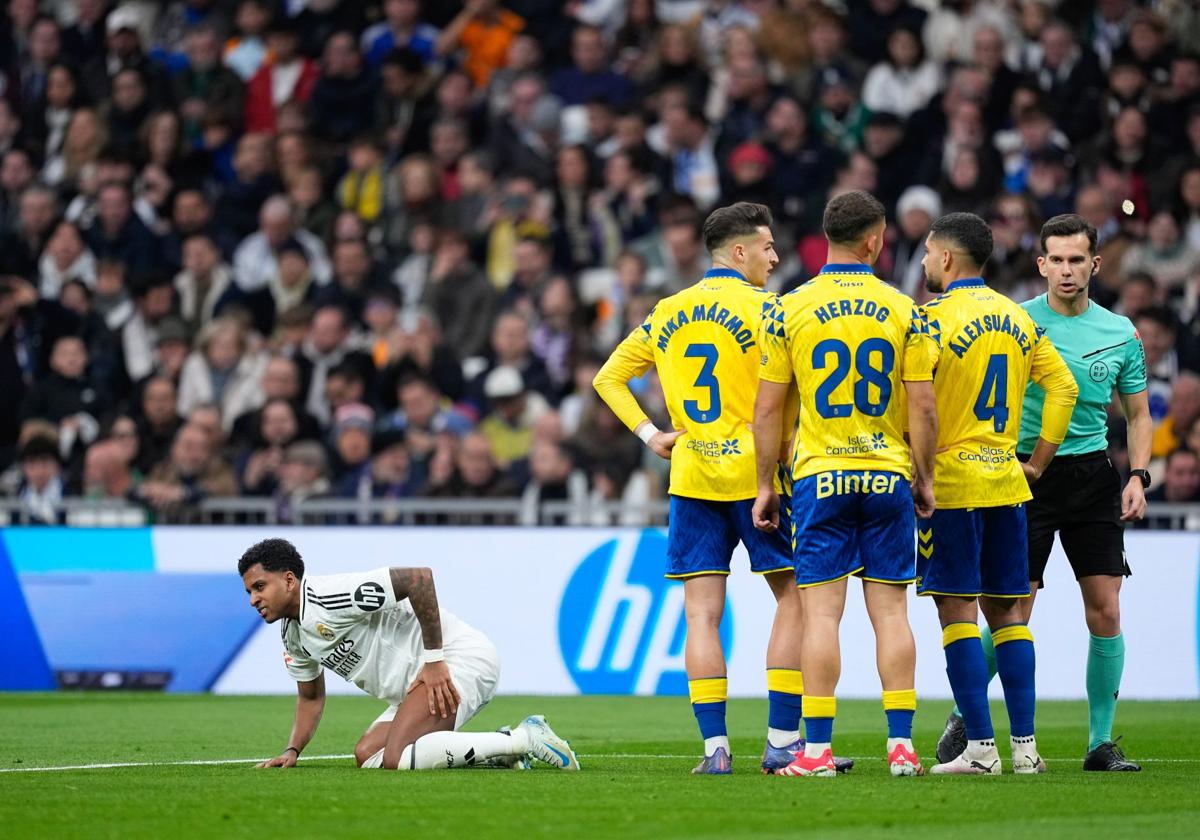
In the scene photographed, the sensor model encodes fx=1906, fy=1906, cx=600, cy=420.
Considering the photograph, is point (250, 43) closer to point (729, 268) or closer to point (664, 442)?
point (729, 268)

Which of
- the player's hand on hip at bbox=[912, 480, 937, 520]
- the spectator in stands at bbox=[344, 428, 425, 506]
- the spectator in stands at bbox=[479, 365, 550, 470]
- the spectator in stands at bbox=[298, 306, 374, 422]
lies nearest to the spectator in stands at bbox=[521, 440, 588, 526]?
the spectator in stands at bbox=[479, 365, 550, 470]

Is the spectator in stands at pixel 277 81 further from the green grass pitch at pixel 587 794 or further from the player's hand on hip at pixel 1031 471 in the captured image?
the player's hand on hip at pixel 1031 471

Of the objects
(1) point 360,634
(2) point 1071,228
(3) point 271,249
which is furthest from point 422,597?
(3) point 271,249

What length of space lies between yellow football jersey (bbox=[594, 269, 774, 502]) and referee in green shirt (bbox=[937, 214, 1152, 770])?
1.54 meters

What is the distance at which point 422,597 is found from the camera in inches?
342

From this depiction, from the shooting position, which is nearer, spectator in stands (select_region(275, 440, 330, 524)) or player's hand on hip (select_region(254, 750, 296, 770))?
player's hand on hip (select_region(254, 750, 296, 770))

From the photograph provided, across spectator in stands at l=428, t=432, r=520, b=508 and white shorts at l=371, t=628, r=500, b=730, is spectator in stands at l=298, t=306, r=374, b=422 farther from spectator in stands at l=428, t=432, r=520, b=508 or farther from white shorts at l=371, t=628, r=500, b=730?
white shorts at l=371, t=628, r=500, b=730

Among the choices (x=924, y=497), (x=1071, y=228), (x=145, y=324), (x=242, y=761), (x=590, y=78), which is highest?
(x=590, y=78)

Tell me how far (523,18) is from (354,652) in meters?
12.9

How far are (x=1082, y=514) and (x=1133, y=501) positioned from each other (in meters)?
0.25

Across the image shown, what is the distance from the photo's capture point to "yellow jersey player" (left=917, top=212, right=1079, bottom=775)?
333 inches

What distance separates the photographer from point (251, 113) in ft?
69.8

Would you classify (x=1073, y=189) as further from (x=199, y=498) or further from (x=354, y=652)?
(x=354, y=652)

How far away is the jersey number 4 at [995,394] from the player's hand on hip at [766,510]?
1018 mm
